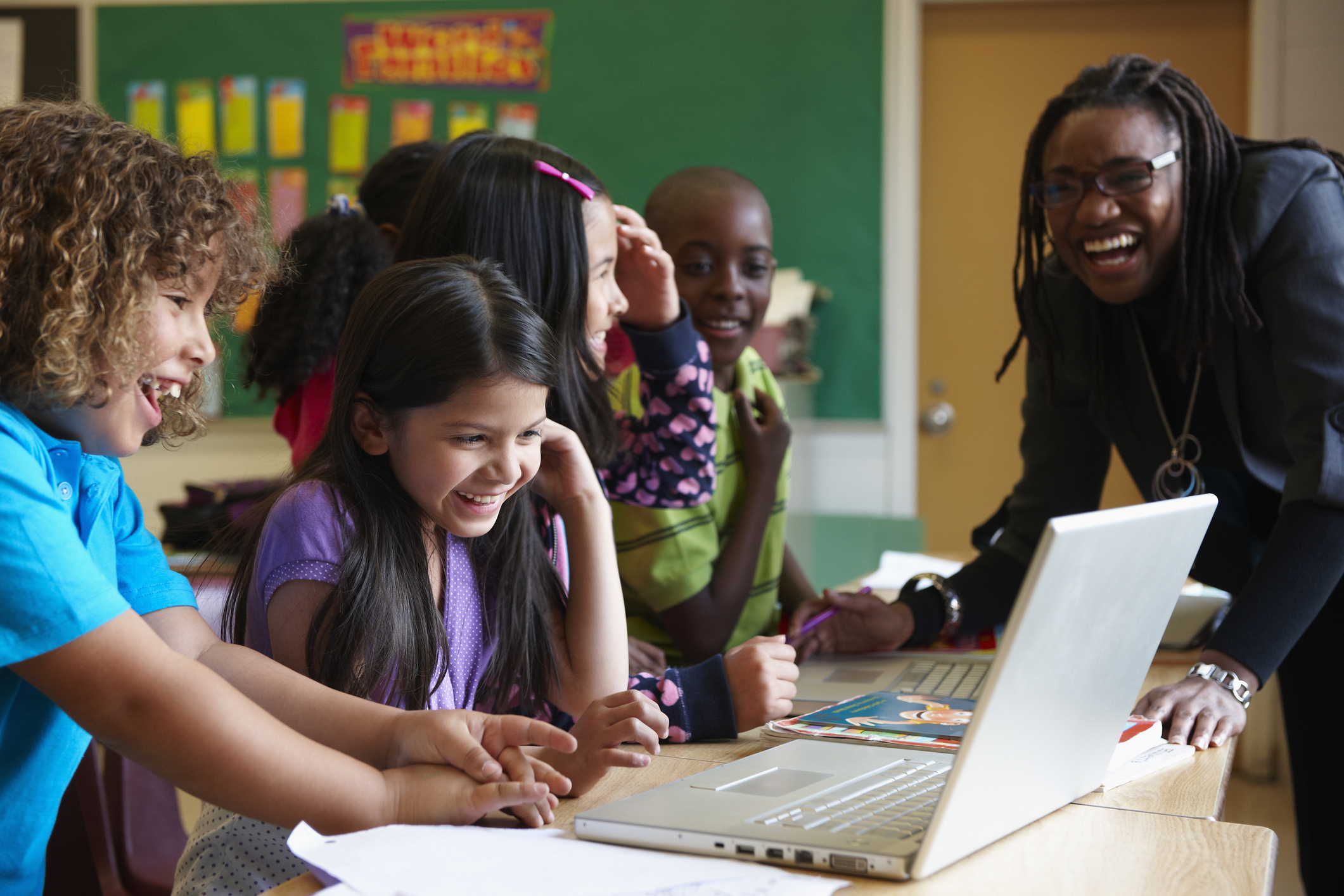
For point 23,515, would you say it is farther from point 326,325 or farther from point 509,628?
point 326,325

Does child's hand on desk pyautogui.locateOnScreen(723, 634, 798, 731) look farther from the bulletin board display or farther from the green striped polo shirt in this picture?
the bulletin board display

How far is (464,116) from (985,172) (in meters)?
1.58

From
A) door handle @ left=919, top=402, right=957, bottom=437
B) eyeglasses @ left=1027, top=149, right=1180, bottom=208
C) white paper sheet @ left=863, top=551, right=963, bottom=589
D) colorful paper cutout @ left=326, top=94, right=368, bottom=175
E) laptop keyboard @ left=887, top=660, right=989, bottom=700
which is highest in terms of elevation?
colorful paper cutout @ left=326, top=94, right=368, bottom=175

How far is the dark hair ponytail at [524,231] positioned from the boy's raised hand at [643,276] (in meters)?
0.16

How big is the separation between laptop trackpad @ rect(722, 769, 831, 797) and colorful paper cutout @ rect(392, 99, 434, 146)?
3099mm

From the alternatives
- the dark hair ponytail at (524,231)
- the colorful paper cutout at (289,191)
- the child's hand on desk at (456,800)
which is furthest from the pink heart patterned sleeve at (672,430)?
the colorful paper cutout at (289,191)

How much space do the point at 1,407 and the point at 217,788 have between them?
0.28 metres

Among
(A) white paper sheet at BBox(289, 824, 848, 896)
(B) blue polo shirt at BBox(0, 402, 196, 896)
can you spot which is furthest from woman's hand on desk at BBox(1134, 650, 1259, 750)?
(B) blue polo shirt at BBox(0, 402, 196, 896)

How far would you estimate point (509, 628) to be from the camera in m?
1.11

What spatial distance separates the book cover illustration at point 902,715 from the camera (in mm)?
961

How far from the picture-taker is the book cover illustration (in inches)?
37.8

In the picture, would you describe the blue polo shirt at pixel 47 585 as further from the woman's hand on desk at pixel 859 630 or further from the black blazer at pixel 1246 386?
the black blazer at pixel 1246 386

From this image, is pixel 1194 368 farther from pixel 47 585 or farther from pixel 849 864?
pixel 47 585

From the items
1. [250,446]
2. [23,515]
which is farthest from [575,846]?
[250,446]
